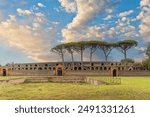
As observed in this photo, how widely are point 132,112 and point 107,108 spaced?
0.82 m

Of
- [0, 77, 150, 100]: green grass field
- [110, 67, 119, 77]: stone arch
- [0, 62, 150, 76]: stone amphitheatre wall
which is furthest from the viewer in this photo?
[110, 67, 119, 77]: stone arch

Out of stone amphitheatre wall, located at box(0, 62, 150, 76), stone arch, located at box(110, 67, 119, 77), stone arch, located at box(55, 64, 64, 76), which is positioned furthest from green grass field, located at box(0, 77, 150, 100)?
stone arch, located at box(55, 64, 64, 76)

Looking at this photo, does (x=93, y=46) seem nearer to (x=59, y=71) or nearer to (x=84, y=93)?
(x=59, y=71)

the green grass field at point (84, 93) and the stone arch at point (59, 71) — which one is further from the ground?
the stone arch at point (59, 71)

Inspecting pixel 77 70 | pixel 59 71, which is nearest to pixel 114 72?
pixel 77 70

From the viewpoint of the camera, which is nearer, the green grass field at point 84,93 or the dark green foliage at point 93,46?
the green grass field at point 84,93

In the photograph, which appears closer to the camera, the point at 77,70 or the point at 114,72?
the point at 77,70

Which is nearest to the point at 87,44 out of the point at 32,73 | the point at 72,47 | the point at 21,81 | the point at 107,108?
the point at 72,47

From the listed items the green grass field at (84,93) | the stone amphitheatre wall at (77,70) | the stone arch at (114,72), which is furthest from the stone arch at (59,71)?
the green grass field at (84,93)

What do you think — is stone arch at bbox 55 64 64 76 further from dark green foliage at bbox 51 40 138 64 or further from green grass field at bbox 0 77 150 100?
green grass field at bbox 0 77 150 100

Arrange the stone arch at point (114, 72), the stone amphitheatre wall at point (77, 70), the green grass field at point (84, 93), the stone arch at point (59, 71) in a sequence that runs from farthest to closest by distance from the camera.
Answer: the stone arch at point (59, 71), the stone arch at point (114, 72), the stone amphitheatre wall at point (77, 70), the green grass field at point (84, 93)

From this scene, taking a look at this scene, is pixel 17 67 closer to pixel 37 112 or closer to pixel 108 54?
pixel 108 54

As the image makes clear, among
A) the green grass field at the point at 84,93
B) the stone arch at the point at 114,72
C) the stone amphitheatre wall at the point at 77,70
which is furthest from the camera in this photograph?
the stone arch at the point at 114,72

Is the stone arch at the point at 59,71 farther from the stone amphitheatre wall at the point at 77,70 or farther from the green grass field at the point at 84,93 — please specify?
the green grass field at the point at 84,93
